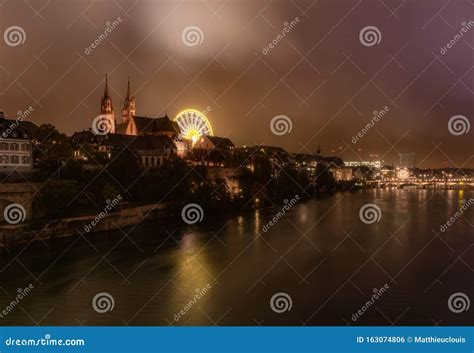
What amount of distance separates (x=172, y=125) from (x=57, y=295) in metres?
16.8

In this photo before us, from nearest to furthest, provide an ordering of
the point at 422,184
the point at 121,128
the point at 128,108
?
the point at 121,128
the point at 128,108
the point at 422,184

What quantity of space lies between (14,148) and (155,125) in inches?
482

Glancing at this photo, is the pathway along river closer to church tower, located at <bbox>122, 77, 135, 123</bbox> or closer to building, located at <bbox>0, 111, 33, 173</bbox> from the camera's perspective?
building, located at <bbox>0, 111, 33, 173</bbox>

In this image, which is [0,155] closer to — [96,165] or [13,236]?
[96,165]

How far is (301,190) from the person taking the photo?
63.3ft

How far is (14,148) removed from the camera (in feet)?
30.5

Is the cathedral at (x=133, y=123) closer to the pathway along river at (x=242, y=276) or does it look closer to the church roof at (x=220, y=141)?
the church roof at (x=220, y=141)

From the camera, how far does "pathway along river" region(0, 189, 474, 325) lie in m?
4.35

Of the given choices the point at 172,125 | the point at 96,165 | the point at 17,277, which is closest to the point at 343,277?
the point at 17,277

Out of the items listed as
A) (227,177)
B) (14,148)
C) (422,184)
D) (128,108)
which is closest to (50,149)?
(14,148)

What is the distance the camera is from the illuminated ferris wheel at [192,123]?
20.5 metres

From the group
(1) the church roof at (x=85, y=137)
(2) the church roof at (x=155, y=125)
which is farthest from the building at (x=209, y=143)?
(1) the church roof at (x=85, y=137)

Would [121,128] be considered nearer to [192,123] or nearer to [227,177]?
[192,123]

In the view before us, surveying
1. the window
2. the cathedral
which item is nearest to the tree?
the window
